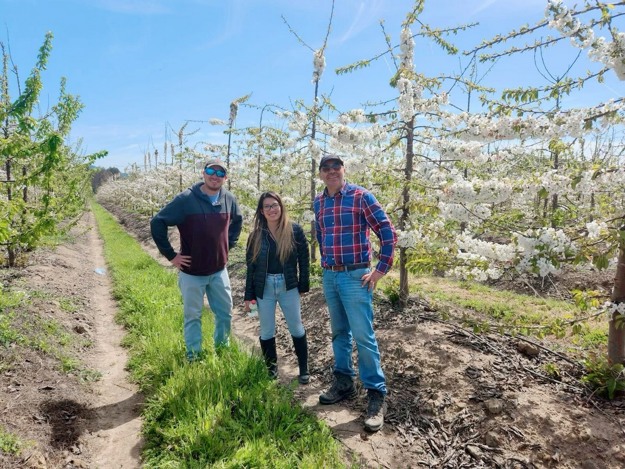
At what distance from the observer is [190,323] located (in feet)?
14.0

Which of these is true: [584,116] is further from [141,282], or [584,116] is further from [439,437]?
[141,282]

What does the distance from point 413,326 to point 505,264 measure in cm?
155

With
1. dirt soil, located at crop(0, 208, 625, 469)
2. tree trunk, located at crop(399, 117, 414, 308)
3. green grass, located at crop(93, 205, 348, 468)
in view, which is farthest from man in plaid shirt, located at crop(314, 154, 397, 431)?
tree trunk, located at crop(399, 117, 414, 308)

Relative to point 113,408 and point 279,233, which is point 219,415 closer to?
point 113,408

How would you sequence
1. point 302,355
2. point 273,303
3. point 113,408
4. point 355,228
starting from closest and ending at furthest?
point 355,228 < point 113,408 < point 273,303 < point 302,355

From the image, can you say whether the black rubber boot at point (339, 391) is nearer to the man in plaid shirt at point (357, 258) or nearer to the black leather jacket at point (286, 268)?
the man in plaid shirt at point (357, 258)

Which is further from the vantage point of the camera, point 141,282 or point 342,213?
point 141,282

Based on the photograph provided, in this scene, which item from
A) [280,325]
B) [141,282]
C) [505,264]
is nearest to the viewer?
[505,264]

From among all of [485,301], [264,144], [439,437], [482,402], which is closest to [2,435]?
[439,437]

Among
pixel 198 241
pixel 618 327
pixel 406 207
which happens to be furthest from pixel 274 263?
pixel 618 327

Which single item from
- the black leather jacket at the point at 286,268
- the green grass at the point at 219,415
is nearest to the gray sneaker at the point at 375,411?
the green grass at the point at 219,415

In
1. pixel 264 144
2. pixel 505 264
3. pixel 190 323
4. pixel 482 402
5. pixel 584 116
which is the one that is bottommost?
pixel 482 402

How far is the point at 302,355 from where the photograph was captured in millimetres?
4270

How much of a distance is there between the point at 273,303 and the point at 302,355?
0.74 metres
